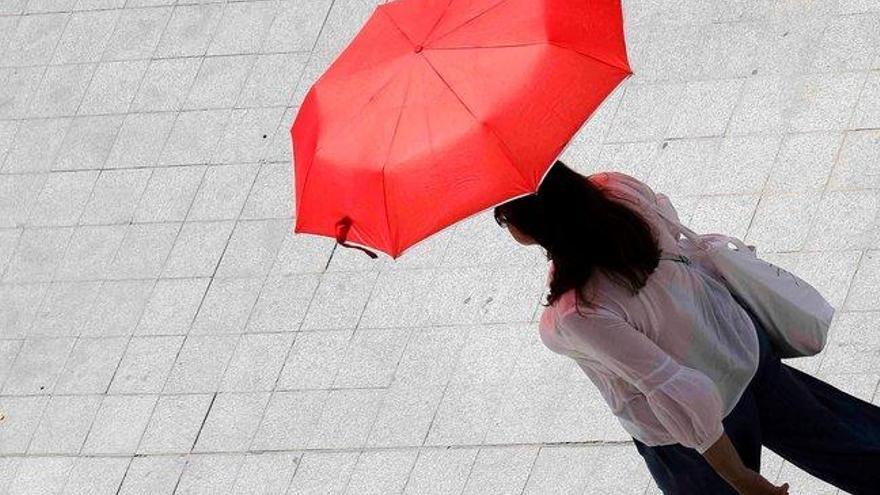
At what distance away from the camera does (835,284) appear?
5750mm

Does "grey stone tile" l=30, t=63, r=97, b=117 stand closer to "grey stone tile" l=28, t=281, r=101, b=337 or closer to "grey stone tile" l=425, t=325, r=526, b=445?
"grey stone tile" l=28, t=281, r=101, b=337

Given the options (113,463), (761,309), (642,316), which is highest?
(642,316)

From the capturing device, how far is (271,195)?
23.7 ft

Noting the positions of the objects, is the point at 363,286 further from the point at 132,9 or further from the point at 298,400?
the point at 132,9

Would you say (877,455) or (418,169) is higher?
(418,169)

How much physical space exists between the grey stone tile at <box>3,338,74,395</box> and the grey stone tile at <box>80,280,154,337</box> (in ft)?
0.43

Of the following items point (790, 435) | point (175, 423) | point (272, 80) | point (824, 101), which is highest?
point (790, 435)

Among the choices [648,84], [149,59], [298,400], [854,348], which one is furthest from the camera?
[149,59]

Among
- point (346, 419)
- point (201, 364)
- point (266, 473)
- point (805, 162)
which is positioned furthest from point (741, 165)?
point (201, 364)

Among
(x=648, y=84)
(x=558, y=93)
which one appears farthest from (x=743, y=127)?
(x=558, y=93)

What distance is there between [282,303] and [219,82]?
5.25 feet

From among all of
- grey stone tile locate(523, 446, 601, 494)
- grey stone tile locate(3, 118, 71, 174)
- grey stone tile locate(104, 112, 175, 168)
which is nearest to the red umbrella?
grey stone tile locate(523, 446, 601, 494)

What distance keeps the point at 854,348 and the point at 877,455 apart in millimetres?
1473

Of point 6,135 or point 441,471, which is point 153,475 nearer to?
point 441,471
